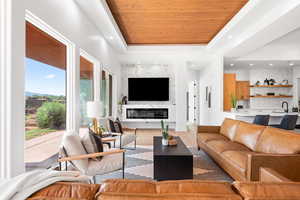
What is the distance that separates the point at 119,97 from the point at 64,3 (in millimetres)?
5353

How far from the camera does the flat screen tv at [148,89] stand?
848cm

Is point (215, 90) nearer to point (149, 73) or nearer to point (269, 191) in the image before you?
point (149, 73)

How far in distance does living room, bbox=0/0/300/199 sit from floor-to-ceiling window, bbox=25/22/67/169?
0.6 inches

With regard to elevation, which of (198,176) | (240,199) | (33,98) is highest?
(33,98)

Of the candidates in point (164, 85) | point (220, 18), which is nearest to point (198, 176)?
point (220, 18)

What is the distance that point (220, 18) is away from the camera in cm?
480

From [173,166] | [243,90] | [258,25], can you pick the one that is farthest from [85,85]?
[243,90]

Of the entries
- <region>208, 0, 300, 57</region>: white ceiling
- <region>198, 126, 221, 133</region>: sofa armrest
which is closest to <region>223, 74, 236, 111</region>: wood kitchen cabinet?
<region>208, 0, 300, 57</region>: white ceiling

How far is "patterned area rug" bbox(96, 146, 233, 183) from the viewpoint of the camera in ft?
10.4

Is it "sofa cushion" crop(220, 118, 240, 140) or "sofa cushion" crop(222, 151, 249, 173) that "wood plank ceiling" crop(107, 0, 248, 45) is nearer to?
"sofa cushion" crop(220, 118, 240, 140)

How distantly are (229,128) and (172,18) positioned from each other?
2874 mm

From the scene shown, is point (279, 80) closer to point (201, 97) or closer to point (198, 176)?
point (201, 97)

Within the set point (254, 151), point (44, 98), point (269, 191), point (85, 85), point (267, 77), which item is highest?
point (267, 77)

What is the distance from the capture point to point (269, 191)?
0.88 metres
